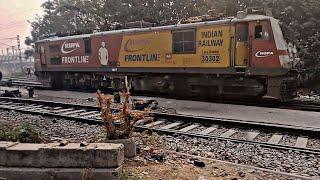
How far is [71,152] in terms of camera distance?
5.04m

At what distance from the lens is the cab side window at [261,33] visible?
13062mm

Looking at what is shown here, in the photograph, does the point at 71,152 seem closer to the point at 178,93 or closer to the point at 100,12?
the point at 178,93

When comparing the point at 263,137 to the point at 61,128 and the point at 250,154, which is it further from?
the point at 61,128

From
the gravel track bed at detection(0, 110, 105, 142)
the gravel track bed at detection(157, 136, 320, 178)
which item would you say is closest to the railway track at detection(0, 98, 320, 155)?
the gravel track bed at detection(157, 136, 320, 178)

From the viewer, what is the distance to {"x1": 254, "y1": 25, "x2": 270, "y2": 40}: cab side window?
42.9 feet

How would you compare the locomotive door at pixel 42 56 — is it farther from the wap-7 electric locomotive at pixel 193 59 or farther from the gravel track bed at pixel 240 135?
the gravel track bed at pixel 240 135

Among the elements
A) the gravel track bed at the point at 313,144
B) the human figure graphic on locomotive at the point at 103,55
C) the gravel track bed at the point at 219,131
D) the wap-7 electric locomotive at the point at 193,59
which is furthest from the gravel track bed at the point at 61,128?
the human figure graphic on locomotive at the point at 103,55

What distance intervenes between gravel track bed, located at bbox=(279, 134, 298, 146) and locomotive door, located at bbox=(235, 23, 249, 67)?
5591 mm

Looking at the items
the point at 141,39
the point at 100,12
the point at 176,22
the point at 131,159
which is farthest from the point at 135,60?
the point at 100,12

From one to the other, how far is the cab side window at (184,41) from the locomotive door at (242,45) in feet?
6.71

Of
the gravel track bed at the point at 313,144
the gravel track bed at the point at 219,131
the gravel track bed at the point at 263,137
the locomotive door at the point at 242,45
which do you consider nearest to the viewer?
the gravel track bed at the point at 313,144

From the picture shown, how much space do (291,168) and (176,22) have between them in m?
11.4

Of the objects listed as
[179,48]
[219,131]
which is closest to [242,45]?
[179,48]

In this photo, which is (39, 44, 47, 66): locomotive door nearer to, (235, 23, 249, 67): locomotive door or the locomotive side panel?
the locomotive side panel
